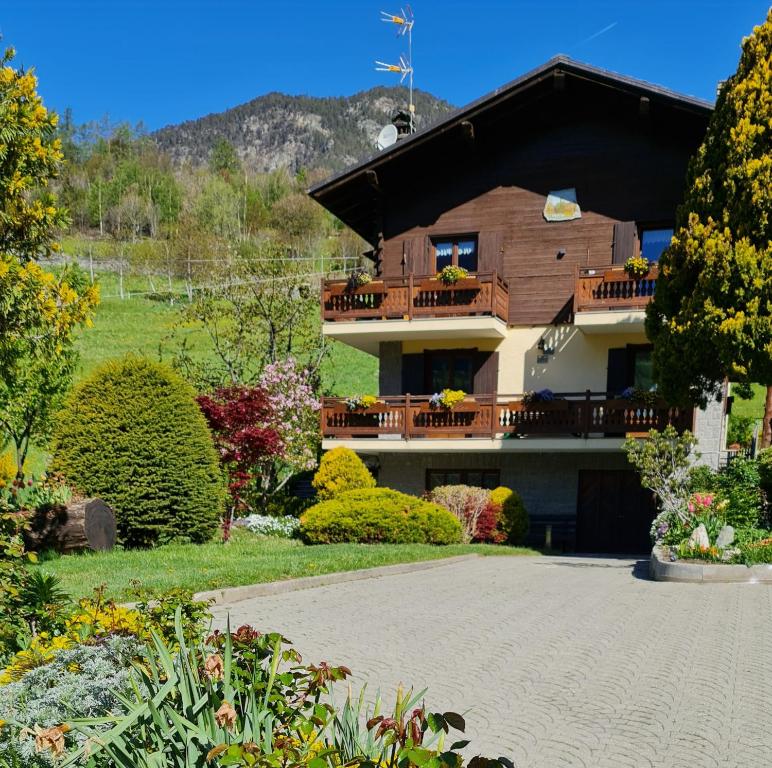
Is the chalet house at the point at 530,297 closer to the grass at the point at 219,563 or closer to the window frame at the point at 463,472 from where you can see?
the window frame at the point at 463,472

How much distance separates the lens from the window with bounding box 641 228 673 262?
19.1 m

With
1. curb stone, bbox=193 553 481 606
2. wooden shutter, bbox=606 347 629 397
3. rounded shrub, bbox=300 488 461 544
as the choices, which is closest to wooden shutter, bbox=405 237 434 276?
wooden shutter, bbox=606 347 629 397

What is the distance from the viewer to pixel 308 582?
1069 centimetres

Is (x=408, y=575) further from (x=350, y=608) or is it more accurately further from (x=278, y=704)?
(x=278, y=704)

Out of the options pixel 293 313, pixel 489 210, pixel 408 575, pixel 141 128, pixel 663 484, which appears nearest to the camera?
pixel 408 575

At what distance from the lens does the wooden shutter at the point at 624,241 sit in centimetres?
1911

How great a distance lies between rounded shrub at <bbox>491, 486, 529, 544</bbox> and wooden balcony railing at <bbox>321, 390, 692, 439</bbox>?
1.40 m

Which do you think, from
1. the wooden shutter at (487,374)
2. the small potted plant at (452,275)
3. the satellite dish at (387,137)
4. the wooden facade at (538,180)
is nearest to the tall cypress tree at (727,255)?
the wooden facade at (538,180)

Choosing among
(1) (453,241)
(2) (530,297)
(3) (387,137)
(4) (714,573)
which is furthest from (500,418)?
(3) (387,137)

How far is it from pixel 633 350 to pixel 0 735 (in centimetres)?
1778

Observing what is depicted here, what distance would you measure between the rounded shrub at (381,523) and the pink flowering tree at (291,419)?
3778 mm

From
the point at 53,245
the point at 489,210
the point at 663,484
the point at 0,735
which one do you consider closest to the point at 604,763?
the point at 0,735

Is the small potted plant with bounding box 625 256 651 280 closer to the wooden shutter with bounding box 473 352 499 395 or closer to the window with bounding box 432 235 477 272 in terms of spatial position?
the wooden shutter with bounding box 473 352 499 395

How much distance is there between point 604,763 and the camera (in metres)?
4.50
